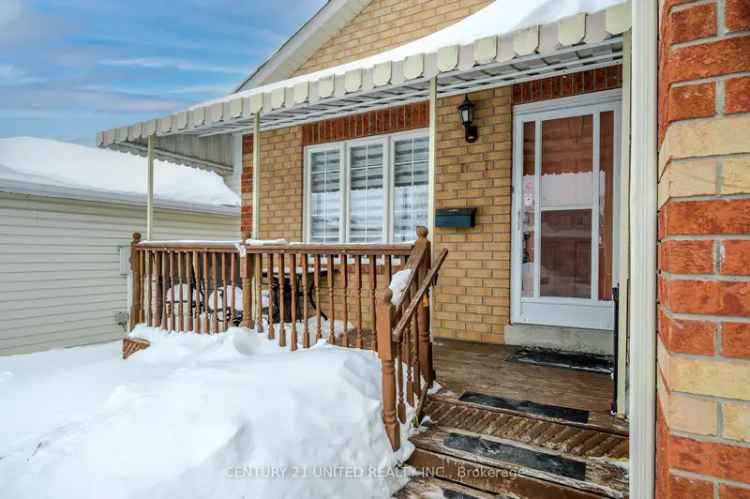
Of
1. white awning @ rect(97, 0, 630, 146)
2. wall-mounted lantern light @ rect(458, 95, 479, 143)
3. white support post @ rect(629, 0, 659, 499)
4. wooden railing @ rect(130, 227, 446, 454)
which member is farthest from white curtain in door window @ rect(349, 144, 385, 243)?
white support post @ rect(629, 0, 659, 499)

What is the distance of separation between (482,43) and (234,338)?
2998mm

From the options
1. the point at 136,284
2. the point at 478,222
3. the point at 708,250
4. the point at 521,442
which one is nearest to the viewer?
the point at 708,250

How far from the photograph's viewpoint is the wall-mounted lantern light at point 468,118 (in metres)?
4.61

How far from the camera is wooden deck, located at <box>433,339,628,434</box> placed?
2.84 meters

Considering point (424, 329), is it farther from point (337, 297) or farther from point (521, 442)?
point (337, 297)

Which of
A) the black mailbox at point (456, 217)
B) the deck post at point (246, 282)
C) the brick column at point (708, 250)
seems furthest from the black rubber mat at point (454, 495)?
the black mailbox at point (456, 217)

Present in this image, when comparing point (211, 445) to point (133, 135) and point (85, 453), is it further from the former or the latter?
point (133, 135)

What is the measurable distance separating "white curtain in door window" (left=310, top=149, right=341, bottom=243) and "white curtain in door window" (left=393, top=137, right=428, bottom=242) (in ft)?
2.93

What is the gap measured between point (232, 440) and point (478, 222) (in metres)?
3.35

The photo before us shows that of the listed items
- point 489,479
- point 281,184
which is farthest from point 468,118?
point 489,479

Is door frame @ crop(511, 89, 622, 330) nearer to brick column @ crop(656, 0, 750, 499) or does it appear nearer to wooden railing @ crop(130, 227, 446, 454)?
wooden railing @ crop(130, 227, 446, 454)

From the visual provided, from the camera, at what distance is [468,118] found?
4613mm

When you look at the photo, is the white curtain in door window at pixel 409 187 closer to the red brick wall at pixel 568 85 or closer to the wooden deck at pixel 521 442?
the red brick wall at pixel 568 85

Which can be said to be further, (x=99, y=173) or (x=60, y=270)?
(x=99, y=173)
